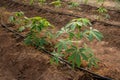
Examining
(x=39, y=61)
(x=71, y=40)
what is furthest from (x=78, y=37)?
(x=39, y=61)

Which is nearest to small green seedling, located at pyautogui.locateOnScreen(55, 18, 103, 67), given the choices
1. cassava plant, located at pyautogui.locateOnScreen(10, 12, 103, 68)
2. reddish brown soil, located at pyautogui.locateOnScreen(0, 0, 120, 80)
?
cassava plant, located at pyautogui.locateOnScreen(10, 12, 103, 68)

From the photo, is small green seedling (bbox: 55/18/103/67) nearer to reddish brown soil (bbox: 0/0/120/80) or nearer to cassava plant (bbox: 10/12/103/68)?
cassava plant (bbox: 10/12/103/68)

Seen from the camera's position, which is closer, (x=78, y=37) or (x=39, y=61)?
(x=78, y=37)

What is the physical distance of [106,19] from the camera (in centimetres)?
745

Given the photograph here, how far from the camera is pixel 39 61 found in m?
5.05

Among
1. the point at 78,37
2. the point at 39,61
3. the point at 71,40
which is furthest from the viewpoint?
the point at 39,61

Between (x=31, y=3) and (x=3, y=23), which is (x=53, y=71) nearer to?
(x=3, y=23)

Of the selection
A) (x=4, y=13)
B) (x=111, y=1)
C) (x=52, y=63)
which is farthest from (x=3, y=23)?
(x=111, y=1)

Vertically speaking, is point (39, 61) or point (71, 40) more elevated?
point (71, 40)

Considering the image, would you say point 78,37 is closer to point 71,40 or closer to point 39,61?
point 71,40

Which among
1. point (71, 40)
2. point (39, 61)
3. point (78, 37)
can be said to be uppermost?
point (78, 37)

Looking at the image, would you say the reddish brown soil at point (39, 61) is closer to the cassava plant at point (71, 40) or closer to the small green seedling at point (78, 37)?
the cassava plant at point (71, 40)

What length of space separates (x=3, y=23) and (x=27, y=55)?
7.98ft

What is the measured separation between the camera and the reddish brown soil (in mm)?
4594
